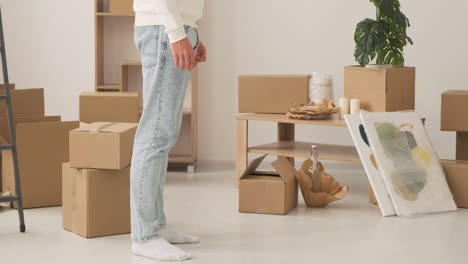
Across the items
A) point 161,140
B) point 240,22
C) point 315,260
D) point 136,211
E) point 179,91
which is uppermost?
point 240,22

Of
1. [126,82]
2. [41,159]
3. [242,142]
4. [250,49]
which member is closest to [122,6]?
[126,82]

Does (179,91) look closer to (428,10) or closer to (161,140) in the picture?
(161,140)

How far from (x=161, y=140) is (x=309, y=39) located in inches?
101

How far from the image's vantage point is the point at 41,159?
12.5 feet

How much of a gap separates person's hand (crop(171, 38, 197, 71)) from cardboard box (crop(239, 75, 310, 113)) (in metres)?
1.78

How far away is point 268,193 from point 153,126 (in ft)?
3.71

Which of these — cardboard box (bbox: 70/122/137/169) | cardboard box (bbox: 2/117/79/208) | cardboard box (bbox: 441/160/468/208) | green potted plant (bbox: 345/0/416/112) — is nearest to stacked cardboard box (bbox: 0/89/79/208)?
cardboard box (bbox: 2/117/79/208)

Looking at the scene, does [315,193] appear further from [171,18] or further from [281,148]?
[171,18]

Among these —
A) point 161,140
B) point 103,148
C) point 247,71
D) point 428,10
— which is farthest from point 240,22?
point 161,140

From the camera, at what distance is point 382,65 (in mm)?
4254

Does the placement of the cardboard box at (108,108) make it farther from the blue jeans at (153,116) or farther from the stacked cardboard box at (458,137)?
the stacked cardboard box at (458,137)

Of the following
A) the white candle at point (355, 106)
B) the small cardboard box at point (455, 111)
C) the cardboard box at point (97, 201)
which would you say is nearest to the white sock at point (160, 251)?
the cardboard box at point (97, 201)

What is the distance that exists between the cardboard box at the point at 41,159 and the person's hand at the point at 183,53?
4.21 feet

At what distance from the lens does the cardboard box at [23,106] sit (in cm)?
410
